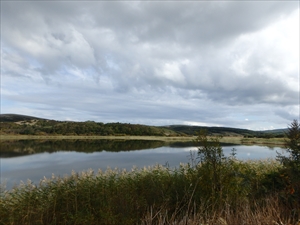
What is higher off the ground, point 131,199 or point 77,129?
point 77,129

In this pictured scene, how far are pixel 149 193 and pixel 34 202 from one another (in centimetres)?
332

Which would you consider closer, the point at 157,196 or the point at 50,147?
the point at 157,196

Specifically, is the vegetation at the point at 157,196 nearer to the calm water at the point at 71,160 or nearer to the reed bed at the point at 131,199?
the reed bed at the point at 131,199

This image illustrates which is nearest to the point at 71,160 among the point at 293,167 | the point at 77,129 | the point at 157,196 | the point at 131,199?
the point at 157,196

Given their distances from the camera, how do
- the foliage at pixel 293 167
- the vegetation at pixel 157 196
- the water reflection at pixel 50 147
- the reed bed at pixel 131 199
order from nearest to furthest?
1. the foliage at pixel 293 167
2. the vegetation at pixel 157 196
3. the reed bed at pixel 131 199
4. the water reflection at pixel 50 147

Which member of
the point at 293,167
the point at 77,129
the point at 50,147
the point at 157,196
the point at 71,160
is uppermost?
the point at 77,129

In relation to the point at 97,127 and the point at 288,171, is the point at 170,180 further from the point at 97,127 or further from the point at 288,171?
the point at 97,127

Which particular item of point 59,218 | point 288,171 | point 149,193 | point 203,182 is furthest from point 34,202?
point 288,171

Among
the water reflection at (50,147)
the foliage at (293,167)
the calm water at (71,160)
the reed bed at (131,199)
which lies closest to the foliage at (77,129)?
the water reflection at (50,147)

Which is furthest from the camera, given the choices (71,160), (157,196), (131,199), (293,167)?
(71,160)

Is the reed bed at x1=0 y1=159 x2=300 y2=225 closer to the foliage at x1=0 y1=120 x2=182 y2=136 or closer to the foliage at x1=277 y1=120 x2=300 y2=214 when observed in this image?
the foliage at x1=277 y1=120 x2=300 y2=214

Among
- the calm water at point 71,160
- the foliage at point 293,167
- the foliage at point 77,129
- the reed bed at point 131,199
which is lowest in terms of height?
the calm water at point 71,160

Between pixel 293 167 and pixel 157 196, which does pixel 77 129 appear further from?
pixel 293 167

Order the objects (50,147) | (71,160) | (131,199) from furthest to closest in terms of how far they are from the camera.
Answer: (50,147)
(71,160)
(131,199)
